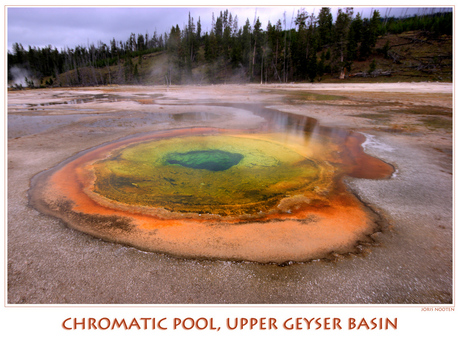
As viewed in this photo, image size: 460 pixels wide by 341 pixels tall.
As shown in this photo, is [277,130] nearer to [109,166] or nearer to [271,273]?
[109,166]

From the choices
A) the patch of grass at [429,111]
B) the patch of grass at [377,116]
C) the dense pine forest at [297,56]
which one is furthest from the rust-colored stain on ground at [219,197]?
the dense pine forest at [297,56]

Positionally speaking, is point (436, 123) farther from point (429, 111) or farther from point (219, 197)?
point (219, 197)

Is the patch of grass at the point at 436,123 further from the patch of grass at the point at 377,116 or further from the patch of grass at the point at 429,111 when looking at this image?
the patch of grass at the point at 377,116

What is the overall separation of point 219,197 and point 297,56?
48.4 m

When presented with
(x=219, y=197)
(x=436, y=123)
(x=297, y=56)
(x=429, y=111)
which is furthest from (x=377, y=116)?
(x=297, y=56)

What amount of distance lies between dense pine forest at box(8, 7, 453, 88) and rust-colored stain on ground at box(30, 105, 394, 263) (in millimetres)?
39614

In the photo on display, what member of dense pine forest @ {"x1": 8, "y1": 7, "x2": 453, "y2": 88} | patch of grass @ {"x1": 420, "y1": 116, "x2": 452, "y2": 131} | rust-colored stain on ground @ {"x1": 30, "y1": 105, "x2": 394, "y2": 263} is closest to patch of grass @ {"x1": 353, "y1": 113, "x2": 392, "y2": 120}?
patch of grass @ {"x1": 420, "y1": 116, "x2": 452, "y2": 131}

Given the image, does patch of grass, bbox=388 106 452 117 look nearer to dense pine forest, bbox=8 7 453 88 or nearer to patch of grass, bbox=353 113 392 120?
patch of grass, bbox=353 113 392 120

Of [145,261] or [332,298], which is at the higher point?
[145,261]

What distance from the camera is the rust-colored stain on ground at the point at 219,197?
283 centimetres

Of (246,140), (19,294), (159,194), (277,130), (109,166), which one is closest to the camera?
(19,294)

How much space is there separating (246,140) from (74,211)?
4.95m

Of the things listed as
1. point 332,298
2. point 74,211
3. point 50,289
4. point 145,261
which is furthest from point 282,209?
point 74,211

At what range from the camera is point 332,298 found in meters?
2.14
